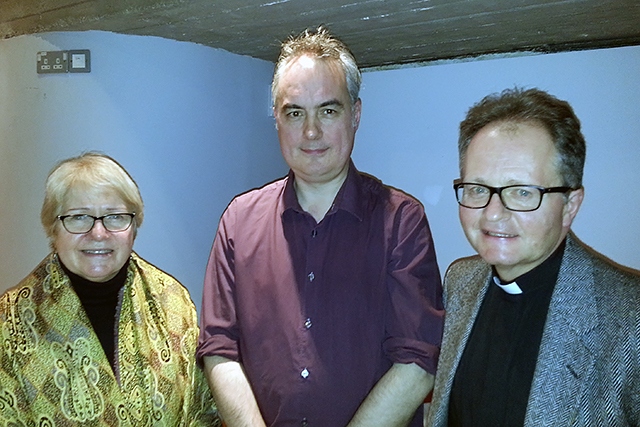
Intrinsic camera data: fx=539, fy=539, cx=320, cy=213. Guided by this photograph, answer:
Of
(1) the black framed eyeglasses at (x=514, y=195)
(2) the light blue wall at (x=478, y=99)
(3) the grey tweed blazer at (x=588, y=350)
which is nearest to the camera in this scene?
(3) the grey tweed blazer at (x=588, y=350)

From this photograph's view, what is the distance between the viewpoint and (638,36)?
2488 mm

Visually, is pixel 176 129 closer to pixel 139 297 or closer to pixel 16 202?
pixel 16 202

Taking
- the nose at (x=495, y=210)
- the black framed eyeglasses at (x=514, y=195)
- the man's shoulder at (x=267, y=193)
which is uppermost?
the black framed eyeglasses at (x=514, y=195)

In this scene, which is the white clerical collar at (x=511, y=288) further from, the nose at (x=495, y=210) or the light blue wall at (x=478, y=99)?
the light blue wall at (x=478, y=99)

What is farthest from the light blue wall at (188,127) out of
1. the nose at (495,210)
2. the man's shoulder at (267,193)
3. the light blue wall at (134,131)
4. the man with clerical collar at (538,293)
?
the nose at (495,210)

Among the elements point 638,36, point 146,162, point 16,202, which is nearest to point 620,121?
point 638,36

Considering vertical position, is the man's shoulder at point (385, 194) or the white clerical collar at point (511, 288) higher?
the man's shoulder at point (385, 194)

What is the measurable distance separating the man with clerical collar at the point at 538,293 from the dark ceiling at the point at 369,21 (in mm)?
902

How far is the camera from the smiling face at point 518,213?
1.29 meters

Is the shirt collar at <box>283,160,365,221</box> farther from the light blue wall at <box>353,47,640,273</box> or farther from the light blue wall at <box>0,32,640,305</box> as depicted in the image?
the light blue wall at <box>353,47,640,273</box>

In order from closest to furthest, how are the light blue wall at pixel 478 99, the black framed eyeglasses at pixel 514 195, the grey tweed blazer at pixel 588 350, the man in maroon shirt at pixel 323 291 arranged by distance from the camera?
the grey tweed blazer at pixel 588 350 → the black framed eyeglasses at pixel 514 195 → the man in maroon shirt at pixel 323 291 → the light blue wall at pixel 478 99

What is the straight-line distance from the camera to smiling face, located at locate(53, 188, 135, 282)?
170 centimetres

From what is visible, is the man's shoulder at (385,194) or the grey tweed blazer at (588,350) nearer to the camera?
the grey tweed blazer at (588,350)

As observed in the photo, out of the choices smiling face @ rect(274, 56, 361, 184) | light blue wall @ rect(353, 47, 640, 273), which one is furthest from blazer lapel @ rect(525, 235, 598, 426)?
light blue wall @ rect(353, 47, 640, 273)
